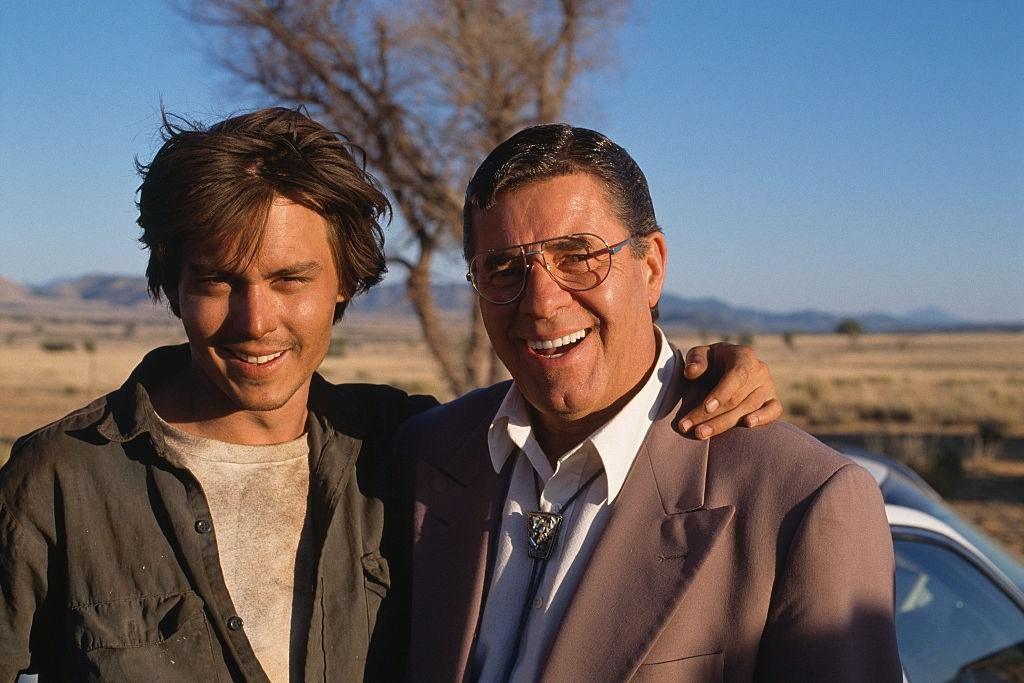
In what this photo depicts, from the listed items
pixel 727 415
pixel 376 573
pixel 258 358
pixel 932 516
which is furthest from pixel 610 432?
pixel 932 516

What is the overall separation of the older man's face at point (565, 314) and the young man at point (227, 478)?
0.86ft

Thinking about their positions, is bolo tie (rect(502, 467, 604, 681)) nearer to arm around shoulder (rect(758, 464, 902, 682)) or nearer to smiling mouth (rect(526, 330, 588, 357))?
smiling mouth (rect(526, 330, 588, 357))

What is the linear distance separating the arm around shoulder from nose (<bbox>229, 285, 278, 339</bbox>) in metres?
1.29

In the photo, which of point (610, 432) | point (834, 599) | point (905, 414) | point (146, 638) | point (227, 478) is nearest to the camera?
point (834, 599)

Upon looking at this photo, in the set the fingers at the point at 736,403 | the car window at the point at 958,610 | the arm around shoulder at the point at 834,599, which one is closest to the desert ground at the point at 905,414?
the car window at the point at 958,610

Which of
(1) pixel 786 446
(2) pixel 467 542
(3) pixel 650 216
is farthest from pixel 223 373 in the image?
(1) pixel 786 446

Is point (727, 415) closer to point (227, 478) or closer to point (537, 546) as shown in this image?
point (537, 546)

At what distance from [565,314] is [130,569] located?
1168 millimetres

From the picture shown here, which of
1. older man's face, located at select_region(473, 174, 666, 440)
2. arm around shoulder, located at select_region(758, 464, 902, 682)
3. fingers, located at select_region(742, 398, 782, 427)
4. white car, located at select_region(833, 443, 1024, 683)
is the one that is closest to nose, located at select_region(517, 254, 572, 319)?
older man's face, located at select_region(473, 174, 666, 440)

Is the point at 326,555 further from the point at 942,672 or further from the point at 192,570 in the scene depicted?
the point at 942,672

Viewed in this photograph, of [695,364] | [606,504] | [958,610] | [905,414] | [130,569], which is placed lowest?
[905,414]

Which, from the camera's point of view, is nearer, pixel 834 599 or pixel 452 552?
pixel 834 599

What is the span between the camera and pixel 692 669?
2088 mm

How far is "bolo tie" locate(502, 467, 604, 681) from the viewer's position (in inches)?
91.5
